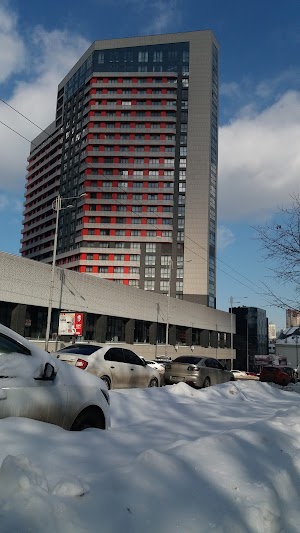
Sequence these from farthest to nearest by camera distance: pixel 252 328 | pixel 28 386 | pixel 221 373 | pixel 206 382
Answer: pixel 252 328
pixel 221 373
pixel 206 382
pixel 28 386

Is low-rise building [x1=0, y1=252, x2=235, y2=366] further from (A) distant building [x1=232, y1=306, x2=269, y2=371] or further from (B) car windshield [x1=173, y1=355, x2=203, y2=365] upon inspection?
(A) distant building [x1=232, y1=306, x2=269, y2=371]

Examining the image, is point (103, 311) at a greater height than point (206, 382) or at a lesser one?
greater

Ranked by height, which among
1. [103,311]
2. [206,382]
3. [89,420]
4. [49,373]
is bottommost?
[206,382]

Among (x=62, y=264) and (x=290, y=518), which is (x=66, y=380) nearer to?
(x=290, y=518)

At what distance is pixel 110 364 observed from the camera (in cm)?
1292

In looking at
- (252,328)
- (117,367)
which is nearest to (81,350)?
(117,367)

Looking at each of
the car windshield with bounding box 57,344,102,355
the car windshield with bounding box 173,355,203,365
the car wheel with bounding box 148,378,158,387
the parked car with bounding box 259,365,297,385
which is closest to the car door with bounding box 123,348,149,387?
the car wheel with bounding box 148,378,158,387

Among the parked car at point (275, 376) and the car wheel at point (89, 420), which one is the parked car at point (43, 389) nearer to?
the car wheel at point (89, 420)

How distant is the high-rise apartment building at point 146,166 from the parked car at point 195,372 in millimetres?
73244

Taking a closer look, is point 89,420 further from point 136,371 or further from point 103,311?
point 103,311

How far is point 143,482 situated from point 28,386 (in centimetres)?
Result: 169

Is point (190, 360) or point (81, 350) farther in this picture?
point (190, 360)

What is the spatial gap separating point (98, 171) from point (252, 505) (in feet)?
320

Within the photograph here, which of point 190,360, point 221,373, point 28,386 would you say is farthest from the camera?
point 221,373
